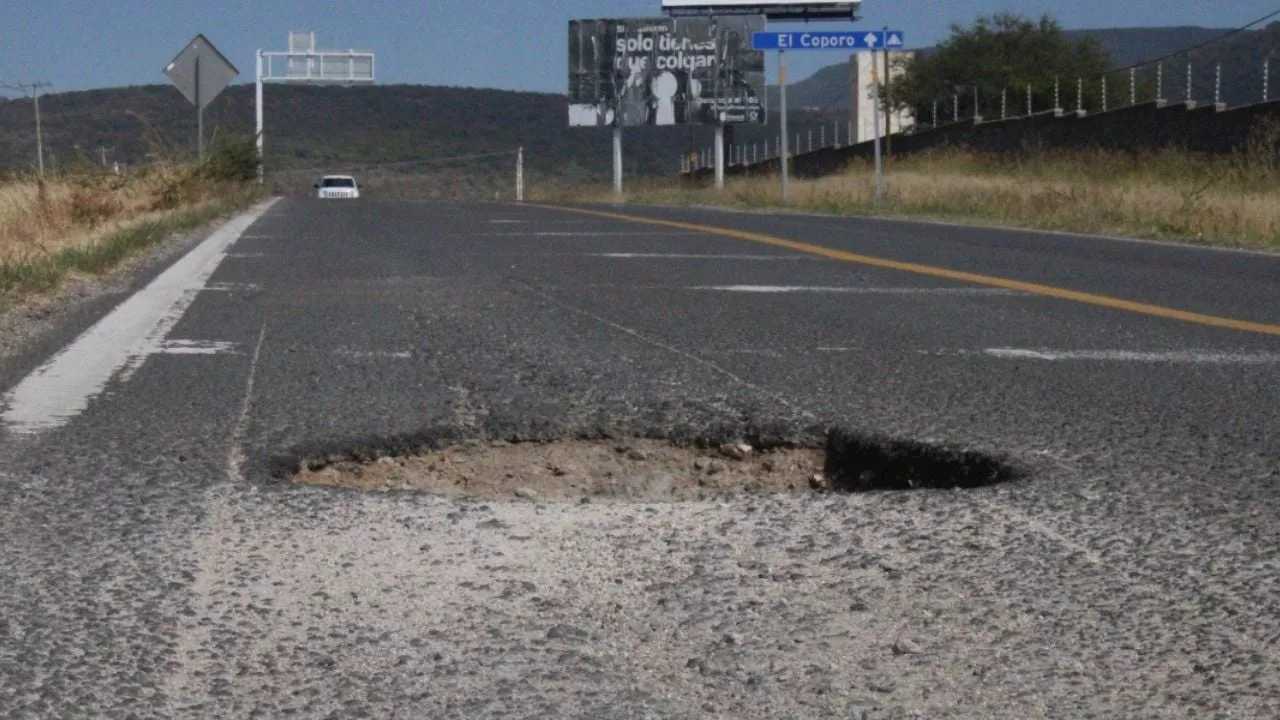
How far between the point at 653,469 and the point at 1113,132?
119ft

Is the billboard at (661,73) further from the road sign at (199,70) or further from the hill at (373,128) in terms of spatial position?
the hill at (373,128)

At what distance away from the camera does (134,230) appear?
47.5ft

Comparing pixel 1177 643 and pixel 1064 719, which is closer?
pixel 1064 719

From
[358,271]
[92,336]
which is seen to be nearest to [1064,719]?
[92,336]

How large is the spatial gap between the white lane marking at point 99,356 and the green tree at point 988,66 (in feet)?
164

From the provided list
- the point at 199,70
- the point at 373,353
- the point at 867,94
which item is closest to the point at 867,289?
the point at 373,353

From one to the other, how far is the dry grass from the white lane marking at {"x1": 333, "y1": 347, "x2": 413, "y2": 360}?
2.70 metres

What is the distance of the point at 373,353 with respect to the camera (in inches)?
257

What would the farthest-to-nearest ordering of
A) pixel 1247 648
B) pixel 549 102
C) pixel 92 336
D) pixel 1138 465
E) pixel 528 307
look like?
pixel 549 102
pixel 528 307
pixel 92 336
pixel 1138 465
pixel 1247 648

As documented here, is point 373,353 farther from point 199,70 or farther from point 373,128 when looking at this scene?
point 373,128

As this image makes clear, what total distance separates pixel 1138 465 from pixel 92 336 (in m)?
4.58

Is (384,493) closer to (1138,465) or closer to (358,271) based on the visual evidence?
Result: (1138,465)

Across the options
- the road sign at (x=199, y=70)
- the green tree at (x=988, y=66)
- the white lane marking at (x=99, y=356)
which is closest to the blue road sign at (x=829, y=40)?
the road sign at (x=199, y=70)

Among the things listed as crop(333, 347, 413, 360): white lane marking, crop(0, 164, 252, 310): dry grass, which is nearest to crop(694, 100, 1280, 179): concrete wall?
crop(0, 164, 252, 310): dry grass
